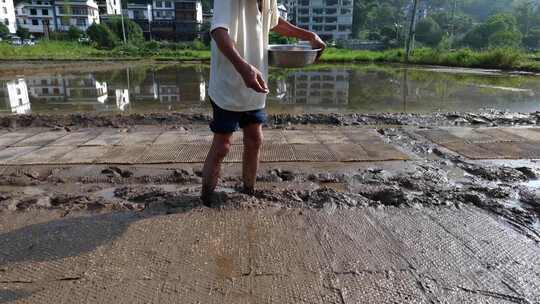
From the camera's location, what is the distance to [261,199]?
2605mm

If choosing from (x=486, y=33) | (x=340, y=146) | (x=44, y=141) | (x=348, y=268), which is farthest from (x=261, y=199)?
(x=486, y=33)

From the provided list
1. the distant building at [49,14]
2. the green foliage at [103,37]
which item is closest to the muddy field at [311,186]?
the green foliage at [103,37]

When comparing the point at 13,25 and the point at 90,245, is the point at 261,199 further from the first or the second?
the point at 13,25

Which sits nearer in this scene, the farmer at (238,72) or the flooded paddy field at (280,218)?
the flooded paddy field at (280,218)

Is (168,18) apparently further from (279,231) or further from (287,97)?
(279,231)

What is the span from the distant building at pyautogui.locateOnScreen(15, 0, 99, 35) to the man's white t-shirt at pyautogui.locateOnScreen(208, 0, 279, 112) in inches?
2707

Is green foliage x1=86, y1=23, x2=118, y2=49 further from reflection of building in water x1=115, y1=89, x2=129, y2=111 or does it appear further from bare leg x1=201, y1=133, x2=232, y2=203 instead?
bare leg x1=201, y1=133, x2=232, y2=203

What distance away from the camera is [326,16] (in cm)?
7788

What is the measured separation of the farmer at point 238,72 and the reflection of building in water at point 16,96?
22.5ft

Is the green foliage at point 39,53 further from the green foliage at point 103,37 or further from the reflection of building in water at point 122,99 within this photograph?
the reflection of building in water at point 122,99

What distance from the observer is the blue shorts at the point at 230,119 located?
2287mm

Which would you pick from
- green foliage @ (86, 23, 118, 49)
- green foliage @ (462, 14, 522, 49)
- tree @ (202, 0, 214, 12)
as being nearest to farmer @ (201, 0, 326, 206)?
green foliage @ (86, 23, 118, 49)

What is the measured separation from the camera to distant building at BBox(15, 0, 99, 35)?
6050 cm

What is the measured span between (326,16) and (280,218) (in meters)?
82.1
